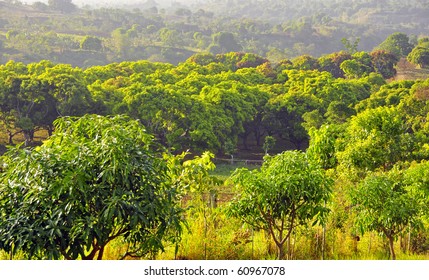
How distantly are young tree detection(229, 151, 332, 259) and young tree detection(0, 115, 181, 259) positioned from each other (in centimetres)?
155

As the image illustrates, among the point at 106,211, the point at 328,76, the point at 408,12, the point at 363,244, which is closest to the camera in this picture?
the point at 106,211

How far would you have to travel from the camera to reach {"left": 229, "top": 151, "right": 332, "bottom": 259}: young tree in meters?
7.20

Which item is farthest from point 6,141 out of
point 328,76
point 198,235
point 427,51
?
point 427,51

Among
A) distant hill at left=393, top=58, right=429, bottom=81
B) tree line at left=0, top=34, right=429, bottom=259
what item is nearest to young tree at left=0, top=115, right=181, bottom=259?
tree line at left=0, top=34, right=429, bottom=259

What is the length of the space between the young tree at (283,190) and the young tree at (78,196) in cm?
155

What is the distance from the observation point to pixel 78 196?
5.77 m

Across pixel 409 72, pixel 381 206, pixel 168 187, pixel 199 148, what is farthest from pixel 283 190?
pixel 409 72

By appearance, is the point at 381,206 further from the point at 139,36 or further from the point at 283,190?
the point at 139,36

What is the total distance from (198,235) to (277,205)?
2.26m

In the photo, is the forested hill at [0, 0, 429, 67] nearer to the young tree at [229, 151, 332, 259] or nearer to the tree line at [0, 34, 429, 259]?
the tree line at [0, 34, 429, 259]

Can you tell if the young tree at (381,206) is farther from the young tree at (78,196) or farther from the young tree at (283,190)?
the young tree at (78,196)
